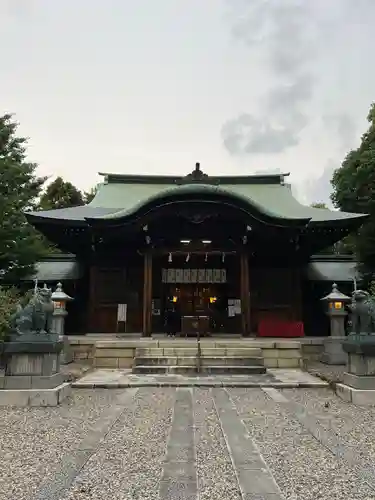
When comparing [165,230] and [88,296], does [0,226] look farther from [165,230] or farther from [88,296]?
[165,230]

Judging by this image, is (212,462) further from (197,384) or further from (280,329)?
(280,329)

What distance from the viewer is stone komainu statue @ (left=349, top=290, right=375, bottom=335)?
7.48 m

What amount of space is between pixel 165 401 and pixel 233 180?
1581cm

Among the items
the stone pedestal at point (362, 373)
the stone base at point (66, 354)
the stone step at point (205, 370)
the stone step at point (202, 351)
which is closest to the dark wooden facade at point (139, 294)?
the stone base at point (66, 354)

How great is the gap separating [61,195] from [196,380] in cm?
3019

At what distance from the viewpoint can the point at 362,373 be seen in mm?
7199

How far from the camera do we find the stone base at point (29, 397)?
22.5 ft

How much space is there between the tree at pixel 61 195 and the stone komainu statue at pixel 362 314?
30.9m

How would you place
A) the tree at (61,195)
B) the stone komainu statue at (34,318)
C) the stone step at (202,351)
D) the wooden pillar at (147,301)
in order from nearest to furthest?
the stone komainu statue at (34,318) → the stone step at (202,351) → the wooden pillar at (147,301) → the tree at (61,195)

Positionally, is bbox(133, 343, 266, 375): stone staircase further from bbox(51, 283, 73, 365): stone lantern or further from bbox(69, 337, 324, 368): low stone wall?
bbox(51, 283, 73, 365): stone lantern

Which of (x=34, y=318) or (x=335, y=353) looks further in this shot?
(x=335, y=353)

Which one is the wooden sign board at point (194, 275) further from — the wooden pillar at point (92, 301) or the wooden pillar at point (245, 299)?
the wooden pillar at point (92, 301)

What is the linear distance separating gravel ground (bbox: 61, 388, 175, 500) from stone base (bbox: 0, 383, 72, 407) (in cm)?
147

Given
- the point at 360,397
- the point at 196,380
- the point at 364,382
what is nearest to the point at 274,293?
the point at 196,380
